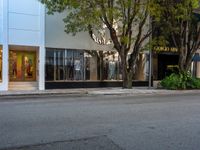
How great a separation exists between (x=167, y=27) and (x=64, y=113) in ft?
58.6

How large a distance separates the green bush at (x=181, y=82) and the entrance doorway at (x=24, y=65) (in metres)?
10.1

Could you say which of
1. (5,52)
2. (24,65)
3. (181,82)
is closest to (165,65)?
(181,82)

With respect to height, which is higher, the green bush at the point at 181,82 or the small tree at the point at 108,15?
the small tree at the point at 108,15

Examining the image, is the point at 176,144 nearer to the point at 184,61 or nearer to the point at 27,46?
the point at 27,46

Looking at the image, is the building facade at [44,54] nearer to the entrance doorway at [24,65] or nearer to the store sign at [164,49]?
→ the entrance doorway at [24,65]

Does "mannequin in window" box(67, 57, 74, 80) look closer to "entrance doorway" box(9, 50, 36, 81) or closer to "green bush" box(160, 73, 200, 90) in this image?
"entrance doorway" box(9, 50, 36, 81)

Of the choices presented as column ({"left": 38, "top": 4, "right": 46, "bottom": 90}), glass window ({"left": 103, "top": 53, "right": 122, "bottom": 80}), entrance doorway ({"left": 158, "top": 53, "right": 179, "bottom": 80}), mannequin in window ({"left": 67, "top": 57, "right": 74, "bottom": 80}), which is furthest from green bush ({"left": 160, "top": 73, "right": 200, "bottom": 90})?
column ({"left": 38, "top": 4, "right": 46, "bottom": 90})

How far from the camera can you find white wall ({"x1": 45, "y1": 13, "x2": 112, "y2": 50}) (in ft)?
85.1

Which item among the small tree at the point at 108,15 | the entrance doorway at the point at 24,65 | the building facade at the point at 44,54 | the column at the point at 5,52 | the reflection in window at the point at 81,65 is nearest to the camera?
the small tree at the point at 108,15

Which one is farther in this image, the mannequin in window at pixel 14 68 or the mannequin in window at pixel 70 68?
the mannequin in window at pixel 70 68

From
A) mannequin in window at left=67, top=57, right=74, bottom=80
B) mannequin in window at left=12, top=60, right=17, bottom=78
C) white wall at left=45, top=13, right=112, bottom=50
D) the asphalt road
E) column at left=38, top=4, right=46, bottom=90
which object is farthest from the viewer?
mannequin in window at left=67, top=57, right=74, bottom=80

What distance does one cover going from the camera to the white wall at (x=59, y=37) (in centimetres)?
2594

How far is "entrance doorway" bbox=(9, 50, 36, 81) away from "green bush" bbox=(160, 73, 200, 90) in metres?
10.1

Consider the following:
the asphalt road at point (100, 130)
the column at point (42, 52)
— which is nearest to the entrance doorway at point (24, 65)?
the column at point (42, 52)
